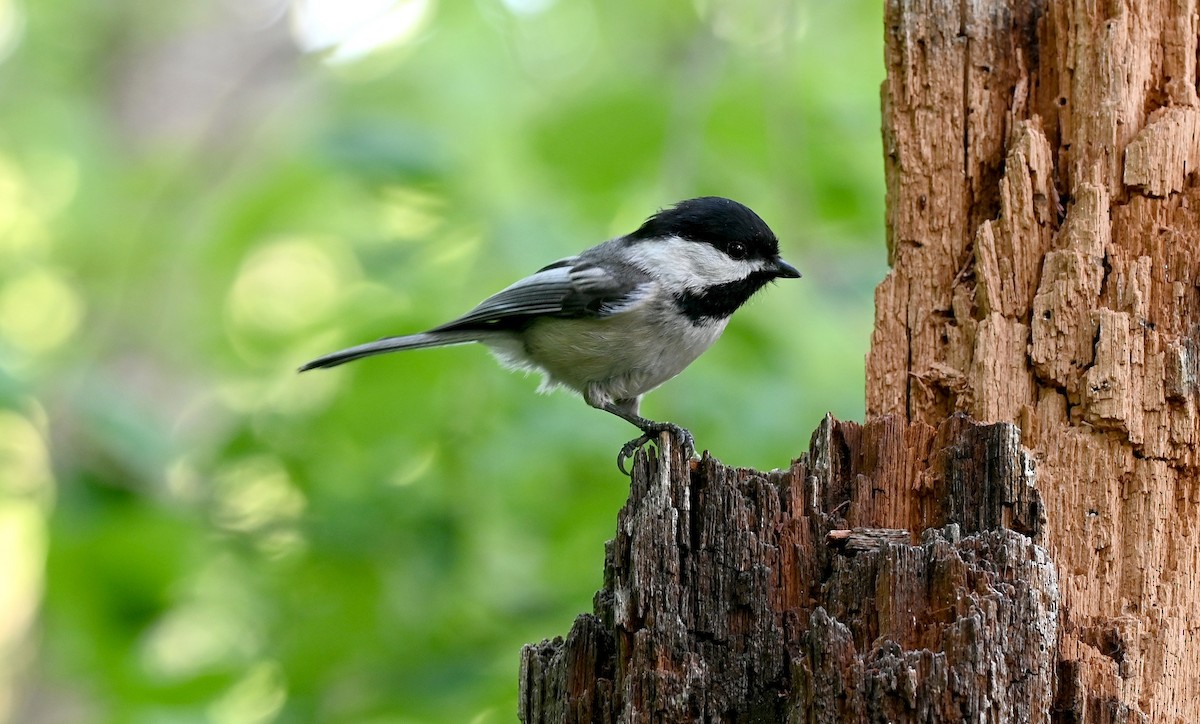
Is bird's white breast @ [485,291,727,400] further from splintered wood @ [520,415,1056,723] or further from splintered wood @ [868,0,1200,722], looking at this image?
splintered wood @ [520,415,1056,723]

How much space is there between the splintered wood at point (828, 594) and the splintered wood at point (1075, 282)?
252 millimetres

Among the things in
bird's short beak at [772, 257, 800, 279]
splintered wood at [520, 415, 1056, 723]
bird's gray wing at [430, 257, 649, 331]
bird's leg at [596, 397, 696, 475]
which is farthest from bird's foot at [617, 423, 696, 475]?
splintered wood at [520, 415, 1056, 723]

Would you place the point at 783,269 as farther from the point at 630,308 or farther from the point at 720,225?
the point at 630,308

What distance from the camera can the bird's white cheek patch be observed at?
11.9ft

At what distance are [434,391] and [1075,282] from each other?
7.76 ft

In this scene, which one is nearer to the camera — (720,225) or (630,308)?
(720,225)

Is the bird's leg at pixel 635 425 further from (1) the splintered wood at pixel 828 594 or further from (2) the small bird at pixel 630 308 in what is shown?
(1) the splintered wood at pixel 828 594

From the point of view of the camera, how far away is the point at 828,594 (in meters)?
1.86

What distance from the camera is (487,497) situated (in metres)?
3.89

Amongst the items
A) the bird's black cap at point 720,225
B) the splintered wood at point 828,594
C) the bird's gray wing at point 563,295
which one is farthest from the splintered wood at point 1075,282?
the bird's gray wing at point 563,295

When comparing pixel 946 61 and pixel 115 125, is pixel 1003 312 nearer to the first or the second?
pixel 946 61

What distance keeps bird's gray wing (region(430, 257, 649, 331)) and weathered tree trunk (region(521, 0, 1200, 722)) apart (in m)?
1.28

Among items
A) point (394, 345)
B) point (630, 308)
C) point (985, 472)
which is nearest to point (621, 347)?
point (630, 308)

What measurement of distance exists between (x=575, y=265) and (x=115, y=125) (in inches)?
234
